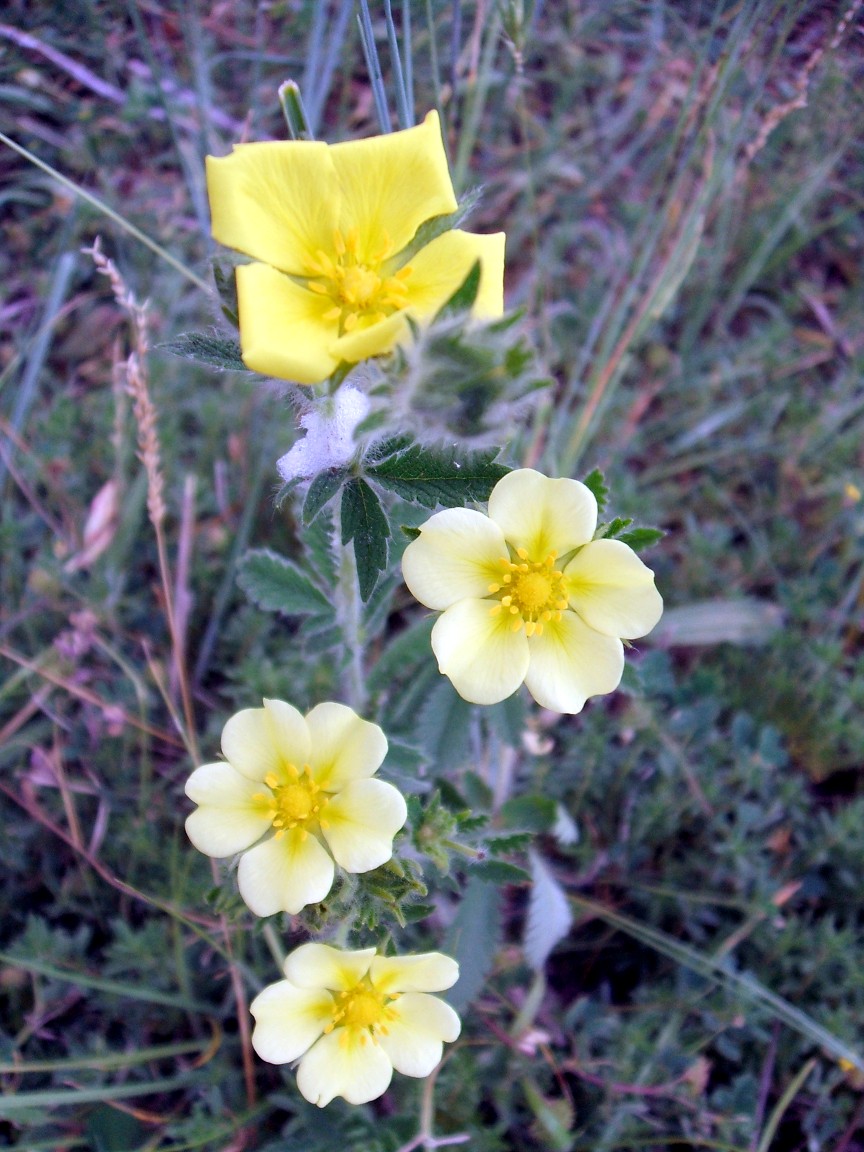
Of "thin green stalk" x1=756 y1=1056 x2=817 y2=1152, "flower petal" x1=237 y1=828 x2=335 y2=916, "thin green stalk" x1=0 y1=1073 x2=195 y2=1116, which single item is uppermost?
"flower petal" x1=237 y1=828 x2=335 y2=916

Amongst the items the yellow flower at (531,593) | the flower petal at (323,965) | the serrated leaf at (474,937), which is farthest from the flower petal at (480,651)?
the serrated leaf at (474,937)

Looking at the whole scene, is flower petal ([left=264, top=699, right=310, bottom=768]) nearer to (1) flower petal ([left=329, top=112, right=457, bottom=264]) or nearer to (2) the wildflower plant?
(2) the wildflower plant

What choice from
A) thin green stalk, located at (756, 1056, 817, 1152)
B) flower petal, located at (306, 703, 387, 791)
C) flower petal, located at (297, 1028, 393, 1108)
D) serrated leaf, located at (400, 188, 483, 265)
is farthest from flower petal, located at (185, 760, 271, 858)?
thin green stalk, located at (756, 1056, 817, 1152)

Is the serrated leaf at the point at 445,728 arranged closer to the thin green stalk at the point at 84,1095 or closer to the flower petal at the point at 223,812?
the flower petal at the point at 223,812

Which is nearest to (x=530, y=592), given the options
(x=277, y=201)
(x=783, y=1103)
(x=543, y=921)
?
(x=277, y=201)

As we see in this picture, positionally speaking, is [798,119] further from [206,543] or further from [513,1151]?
[513,1151]

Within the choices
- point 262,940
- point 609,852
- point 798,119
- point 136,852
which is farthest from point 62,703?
point 798,119
